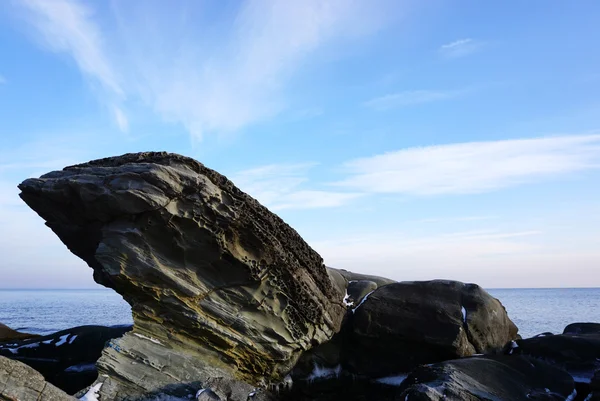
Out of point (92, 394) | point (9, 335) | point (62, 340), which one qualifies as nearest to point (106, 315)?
point (9, 335)

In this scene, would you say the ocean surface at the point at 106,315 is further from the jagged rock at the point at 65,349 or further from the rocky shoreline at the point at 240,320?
the rocky shoreline at the point at 240,320

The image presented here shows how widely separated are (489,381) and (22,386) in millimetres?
10114

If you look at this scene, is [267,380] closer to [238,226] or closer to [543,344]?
[238,226]

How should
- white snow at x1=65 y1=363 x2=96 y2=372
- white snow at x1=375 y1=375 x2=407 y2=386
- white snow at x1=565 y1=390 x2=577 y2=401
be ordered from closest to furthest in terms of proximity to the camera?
white snow at x1=565 y1=390 x2=577 y2=401 < white snow at x1=375 y1=375 x2=407 y2=386 < white snow at x1=65 y1=363 x2=96 y2=372

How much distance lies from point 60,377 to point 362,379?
371 inches

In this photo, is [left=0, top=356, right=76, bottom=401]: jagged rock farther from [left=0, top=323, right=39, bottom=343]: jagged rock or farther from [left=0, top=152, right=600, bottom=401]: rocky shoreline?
[left=0, top=323, right=39, bottom=343]: jagged rock

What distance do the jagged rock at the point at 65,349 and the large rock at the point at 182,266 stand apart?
5708 millimetres

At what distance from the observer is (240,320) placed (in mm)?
12688

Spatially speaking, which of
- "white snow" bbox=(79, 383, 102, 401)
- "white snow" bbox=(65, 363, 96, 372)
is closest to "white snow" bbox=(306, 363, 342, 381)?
"white snow" bbox=(79, 383, 102, 401)

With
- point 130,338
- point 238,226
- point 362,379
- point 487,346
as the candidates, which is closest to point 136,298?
point 130,338

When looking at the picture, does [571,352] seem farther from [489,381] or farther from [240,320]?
[240,320]

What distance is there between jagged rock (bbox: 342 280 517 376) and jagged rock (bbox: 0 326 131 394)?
8986 millimetres

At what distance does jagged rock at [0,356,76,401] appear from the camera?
26.1 feet

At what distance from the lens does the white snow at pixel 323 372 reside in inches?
602
